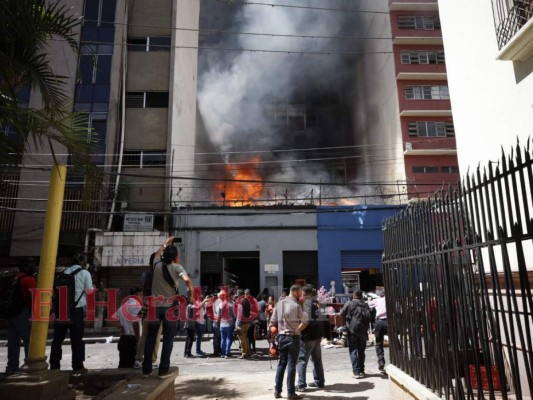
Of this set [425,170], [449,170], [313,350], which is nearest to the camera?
[313,350]

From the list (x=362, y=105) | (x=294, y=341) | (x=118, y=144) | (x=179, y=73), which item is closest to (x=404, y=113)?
(x=362, y=105)

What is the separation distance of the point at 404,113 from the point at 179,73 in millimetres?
14700

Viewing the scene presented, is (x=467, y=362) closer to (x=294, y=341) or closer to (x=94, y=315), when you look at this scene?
(x=294, y=341)

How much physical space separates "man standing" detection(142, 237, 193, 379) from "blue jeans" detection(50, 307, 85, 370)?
1.26m

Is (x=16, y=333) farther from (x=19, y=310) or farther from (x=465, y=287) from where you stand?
(x=465, y=287)

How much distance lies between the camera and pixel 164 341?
4.70 meters

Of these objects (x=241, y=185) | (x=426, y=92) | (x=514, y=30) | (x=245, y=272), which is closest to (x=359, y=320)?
(x=514, y=30)

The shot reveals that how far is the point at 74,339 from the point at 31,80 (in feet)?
11.2

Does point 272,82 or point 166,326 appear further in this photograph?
point 272,82

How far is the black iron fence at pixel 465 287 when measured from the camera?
2.90 meters

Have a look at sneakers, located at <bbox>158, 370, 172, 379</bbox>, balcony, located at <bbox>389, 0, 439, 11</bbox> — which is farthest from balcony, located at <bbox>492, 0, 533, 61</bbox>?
balcony, located at <bbox>389, 0, 439, 11</bbox>

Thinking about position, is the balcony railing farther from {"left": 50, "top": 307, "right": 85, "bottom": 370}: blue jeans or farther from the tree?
{"left": 50, "top": 307, "right": 85, "bottom": 370}: blue jeans

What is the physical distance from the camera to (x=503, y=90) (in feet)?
21.8

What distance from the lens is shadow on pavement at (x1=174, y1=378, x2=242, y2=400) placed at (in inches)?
255
